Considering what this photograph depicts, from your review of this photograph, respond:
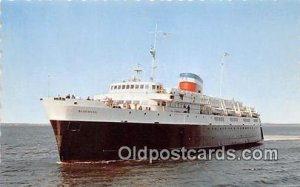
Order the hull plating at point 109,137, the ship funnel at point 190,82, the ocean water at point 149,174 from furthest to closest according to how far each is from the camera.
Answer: the ship funnel at point 190,82
the hull plating at point 109,137
the ocean water at point 149,174

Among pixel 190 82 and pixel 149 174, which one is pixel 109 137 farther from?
pixel 190 82

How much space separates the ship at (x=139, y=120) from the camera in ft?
91.8

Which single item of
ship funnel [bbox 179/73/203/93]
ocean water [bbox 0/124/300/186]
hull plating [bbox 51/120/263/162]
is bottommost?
ocean water [bbox 0/124/300/186]

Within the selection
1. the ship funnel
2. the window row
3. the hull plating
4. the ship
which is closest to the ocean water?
the hull plating

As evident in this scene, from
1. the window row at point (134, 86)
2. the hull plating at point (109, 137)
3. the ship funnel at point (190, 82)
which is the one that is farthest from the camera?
the ship funnel at point (190, 82)

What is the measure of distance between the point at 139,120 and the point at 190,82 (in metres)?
14.4

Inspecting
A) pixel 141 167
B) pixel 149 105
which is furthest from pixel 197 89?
pixel 141 167

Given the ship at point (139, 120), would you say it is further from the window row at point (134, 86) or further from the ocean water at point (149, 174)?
the ocean water at point (149, 174)

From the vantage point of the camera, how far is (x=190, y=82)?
145ft

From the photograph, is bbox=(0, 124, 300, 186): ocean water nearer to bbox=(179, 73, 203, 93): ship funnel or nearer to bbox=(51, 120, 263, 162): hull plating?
bbox=(51, 120, 263, 162): hull plating

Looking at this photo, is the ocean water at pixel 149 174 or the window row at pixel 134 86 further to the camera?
the window row at pixel 134 86

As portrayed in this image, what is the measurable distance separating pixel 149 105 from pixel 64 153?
9693mm

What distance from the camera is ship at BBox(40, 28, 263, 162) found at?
2798 cm

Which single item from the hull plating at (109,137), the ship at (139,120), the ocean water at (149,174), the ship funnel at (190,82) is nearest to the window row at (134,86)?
the ship at (139,120)
